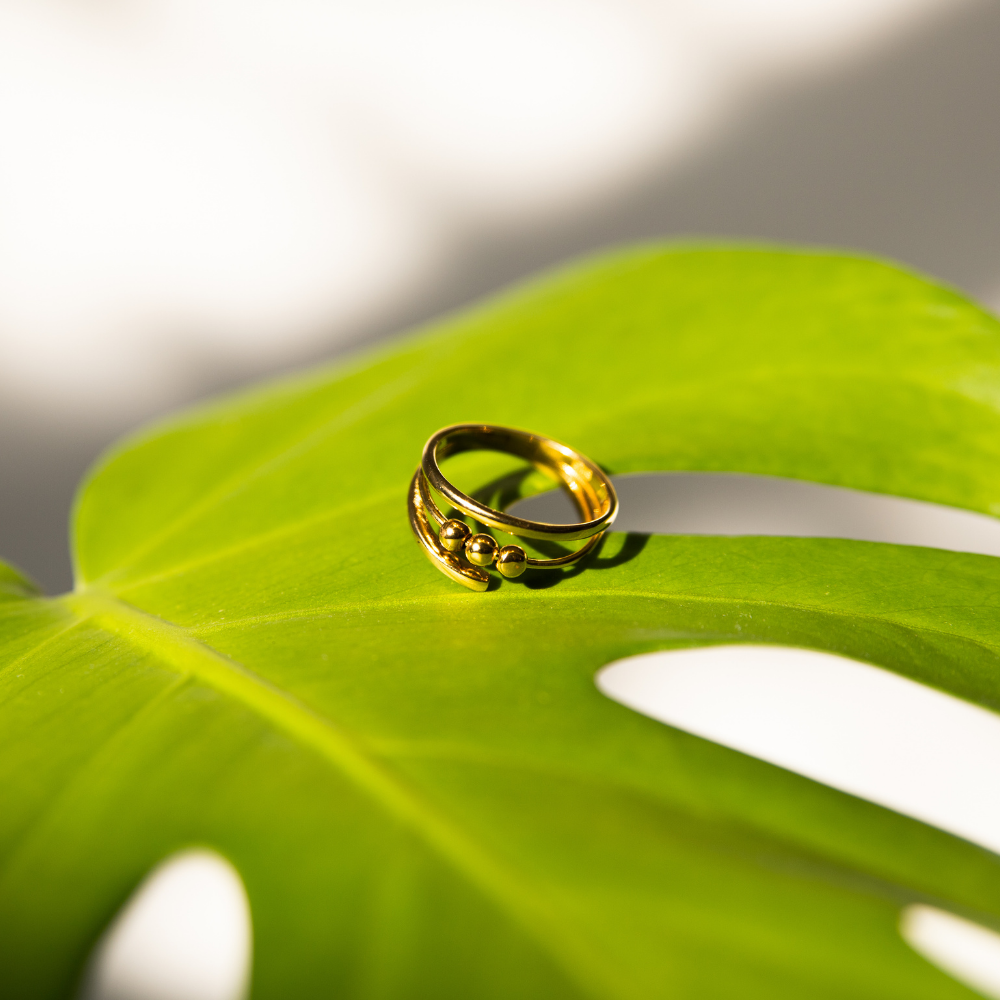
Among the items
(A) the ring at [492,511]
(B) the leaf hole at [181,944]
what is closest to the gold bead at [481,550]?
(A) the ring at [492,511]

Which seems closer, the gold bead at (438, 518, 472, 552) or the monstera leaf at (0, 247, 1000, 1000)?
the monstera leaf at (0, 247, 1000, 1000)

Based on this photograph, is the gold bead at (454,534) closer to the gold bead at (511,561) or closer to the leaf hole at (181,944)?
the gold bead at (511,561)

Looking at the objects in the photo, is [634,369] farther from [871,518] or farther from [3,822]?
[871,518]

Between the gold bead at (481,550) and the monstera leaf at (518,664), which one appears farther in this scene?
the gold bead at (481,550)

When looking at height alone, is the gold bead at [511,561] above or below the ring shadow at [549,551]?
above

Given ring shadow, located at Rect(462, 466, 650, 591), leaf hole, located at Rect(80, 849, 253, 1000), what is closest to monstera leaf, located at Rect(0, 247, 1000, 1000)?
ring shadow, located at Rect(462, 466, 650, 591)

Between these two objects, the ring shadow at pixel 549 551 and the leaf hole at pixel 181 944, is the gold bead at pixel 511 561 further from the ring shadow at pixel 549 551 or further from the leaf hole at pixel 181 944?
the leaf hole at pixel 181 944

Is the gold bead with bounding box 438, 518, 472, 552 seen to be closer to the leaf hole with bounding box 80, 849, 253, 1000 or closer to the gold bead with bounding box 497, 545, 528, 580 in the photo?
the gold bead with bounding box 497, 545, 528, 580

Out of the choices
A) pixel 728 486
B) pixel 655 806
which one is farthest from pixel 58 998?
pixel 728 486

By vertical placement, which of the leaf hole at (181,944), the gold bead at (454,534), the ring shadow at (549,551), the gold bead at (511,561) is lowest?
the leaf hole at (181,944)
